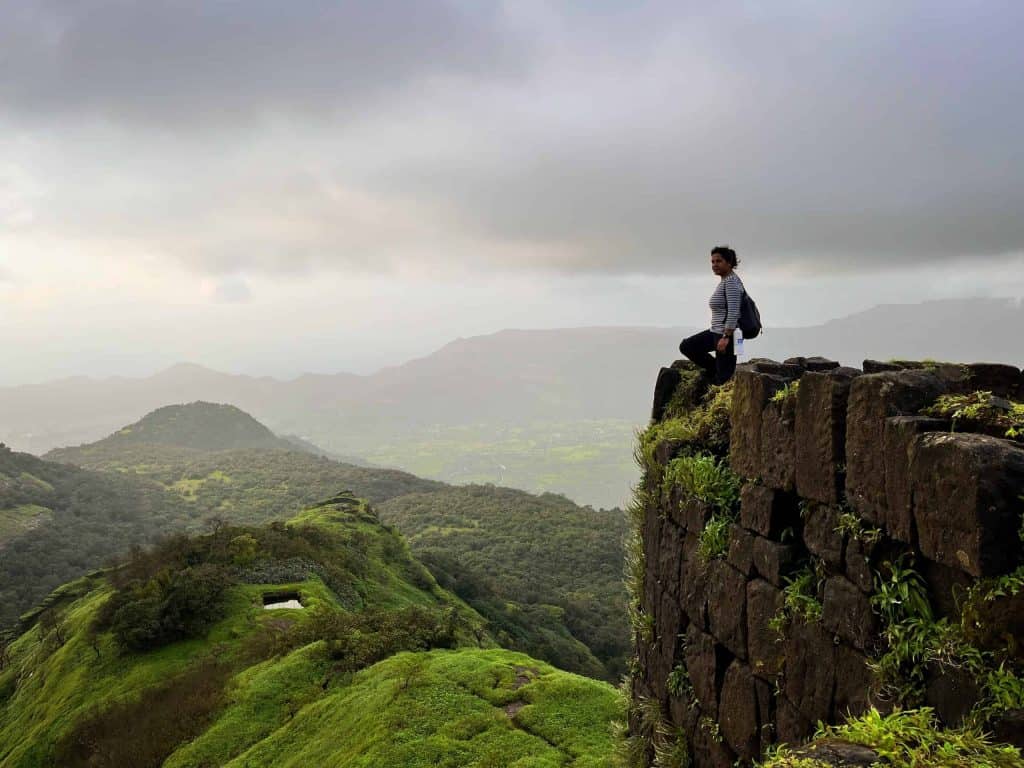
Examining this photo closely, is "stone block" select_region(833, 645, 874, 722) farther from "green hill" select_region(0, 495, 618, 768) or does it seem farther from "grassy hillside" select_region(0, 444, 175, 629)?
"grassy hillside" select_region(0, 444, 175, 629)

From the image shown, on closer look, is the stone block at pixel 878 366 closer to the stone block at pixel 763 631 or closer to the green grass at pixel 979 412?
the green grass at pixel 979 412

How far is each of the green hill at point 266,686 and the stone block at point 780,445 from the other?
1180 centimetres

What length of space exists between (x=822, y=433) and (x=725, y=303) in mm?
3120

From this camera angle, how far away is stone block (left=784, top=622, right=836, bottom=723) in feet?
15.3

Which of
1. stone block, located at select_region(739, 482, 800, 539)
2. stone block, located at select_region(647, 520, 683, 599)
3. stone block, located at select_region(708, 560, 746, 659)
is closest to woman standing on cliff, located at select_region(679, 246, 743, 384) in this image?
stone block, located at select_region(647, 520, 683, 599)

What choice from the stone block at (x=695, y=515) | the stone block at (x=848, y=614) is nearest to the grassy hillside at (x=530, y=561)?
the stone block at (x=695, y=515)

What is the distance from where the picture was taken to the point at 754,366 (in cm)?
667

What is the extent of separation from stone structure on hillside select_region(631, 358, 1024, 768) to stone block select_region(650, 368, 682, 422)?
1846mm

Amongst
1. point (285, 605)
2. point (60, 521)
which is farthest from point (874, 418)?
point (60, 521)

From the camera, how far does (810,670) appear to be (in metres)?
4.83

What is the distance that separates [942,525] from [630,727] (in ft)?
19.9

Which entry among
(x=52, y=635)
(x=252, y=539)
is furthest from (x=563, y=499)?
(x=52, y=635)

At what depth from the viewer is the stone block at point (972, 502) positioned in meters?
3.56

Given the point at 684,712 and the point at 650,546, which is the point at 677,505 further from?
the point at 684,712
